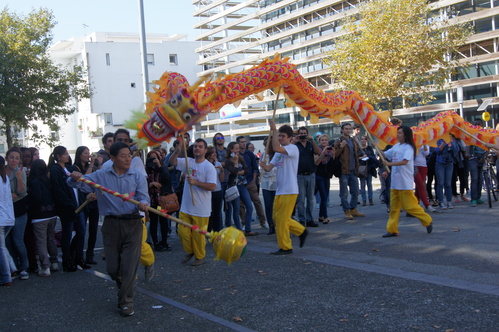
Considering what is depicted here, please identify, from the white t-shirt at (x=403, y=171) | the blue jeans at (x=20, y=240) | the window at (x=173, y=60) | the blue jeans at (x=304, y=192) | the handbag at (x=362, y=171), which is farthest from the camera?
the window at (x=173, y=60)

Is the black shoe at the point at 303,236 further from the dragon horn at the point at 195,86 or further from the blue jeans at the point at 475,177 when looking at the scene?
the blue jeans at the point at 475,177

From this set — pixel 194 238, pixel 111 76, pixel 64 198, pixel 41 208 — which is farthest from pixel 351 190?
pixel 111 76

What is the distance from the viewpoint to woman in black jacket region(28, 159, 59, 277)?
834 centimetres

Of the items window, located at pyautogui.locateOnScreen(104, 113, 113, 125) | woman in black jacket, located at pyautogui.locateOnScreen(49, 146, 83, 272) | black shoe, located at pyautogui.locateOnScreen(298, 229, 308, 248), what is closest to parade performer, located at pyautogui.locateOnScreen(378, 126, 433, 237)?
black shoe, located at pyautogui.locateOnScreen(298, 229, 308, 248)

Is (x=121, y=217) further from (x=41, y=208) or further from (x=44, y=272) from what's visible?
(x=44, y=272)

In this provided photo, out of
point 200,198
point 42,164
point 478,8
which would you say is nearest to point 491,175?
point 200,198

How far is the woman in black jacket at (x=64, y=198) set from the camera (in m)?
8.38

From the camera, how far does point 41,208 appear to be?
8383 millimetres

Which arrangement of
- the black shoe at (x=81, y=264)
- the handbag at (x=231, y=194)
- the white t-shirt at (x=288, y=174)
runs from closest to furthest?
the black shoe at (x=81, y=264)
the white t-shirt at (x=288, y=174)
the handbag at (x=231, y=194)

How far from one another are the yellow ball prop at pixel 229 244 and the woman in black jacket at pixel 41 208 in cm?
341

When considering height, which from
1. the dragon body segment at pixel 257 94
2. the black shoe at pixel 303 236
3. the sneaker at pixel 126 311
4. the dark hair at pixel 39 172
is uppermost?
the dragon body segment at pixel 257 94

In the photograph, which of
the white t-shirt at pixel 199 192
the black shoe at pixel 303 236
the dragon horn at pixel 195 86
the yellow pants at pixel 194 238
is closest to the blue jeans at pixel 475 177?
the black shoe at pixel 303 236

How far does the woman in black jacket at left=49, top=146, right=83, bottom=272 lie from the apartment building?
29241mm

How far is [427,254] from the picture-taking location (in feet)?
26.8
